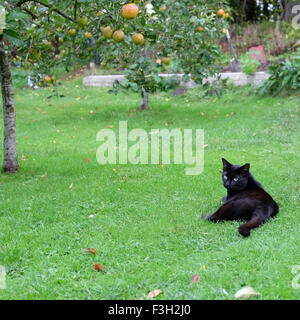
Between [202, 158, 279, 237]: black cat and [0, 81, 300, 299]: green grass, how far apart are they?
0.33ft

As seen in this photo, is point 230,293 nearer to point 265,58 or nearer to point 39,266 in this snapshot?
point 39,266

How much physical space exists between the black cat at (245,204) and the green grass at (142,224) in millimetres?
100

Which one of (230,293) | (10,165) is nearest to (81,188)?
(10,165)

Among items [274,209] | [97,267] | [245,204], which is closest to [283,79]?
[274,209]

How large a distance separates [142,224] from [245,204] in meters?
1.08

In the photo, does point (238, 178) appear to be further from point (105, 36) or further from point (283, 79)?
point (283, 79)

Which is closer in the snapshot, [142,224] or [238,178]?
[142,224]

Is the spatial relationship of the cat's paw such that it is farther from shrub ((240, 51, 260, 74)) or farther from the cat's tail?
shrub ((240, 51, 260, 74))

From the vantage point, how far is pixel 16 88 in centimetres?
1524

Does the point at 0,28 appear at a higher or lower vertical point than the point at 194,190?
higher

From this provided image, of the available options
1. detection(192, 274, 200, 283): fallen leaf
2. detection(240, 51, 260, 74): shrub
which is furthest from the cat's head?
detection(240, 51, 260, 74): shrub

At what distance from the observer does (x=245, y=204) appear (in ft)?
14.0

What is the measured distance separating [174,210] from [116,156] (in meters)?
2.84

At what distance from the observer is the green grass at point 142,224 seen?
10.4 ft
